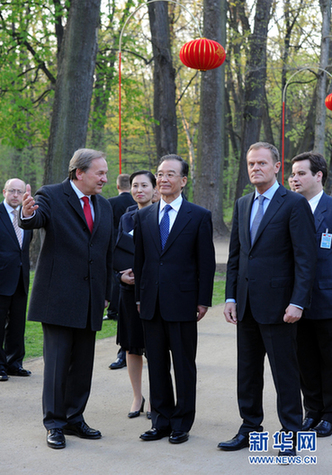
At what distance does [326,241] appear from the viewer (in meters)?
4.53

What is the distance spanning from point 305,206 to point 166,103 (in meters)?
16.8

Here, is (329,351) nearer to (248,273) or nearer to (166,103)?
(248,273)

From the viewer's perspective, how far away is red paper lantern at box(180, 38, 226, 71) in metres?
10.6

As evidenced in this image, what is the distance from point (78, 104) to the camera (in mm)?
11180

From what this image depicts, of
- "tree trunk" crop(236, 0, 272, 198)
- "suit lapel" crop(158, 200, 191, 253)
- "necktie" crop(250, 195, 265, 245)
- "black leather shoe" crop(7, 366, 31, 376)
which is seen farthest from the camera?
"tree trunk" crop(236, 0, 272, 198)

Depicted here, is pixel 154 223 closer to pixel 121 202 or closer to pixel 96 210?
pixel 96 210

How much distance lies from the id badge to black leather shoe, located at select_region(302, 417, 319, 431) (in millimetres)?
1340

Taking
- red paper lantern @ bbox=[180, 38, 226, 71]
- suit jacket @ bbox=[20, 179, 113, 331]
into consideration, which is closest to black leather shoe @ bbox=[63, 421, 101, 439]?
suit jacket @ bbox=[20, 179, 113, 331]

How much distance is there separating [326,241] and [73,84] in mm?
7696

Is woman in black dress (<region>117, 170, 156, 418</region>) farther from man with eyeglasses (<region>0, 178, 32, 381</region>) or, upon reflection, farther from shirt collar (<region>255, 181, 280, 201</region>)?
man with eyeglasses (<region>0, 178, 32, 381</region>)

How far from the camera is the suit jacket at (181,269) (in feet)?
14.5

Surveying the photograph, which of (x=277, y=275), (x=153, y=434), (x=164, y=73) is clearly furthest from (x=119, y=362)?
(x=164, y=73)

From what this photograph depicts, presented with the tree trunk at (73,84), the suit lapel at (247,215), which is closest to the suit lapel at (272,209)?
the suit lapel at (247,215)

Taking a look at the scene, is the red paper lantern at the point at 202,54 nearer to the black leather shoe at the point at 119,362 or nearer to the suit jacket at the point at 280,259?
the black leather shoe at the point at 119,362
